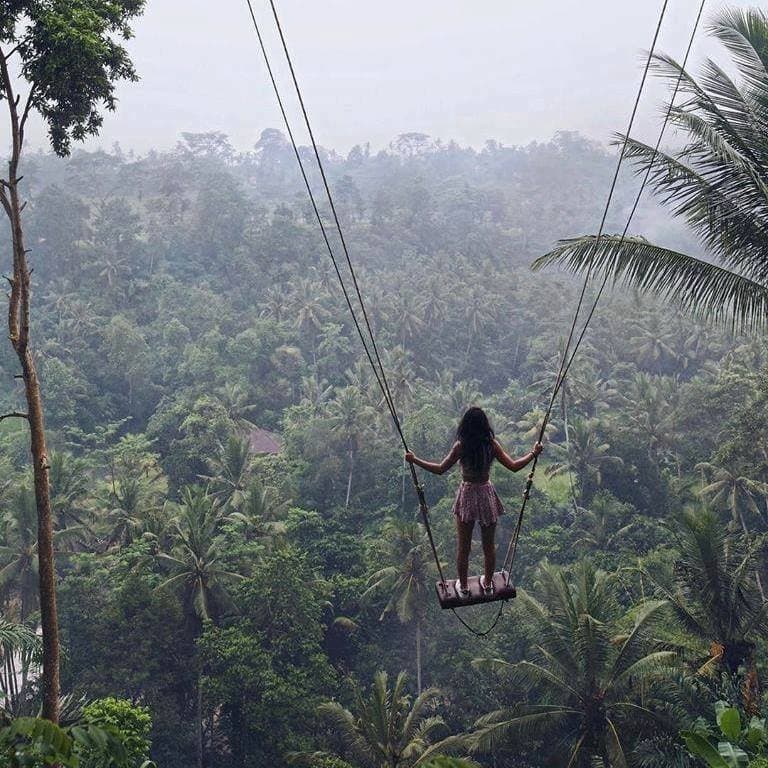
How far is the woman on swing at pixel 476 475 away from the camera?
19.3 ft

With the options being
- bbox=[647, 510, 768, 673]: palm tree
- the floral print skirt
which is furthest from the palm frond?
bbox=[647, 510, 768, 673]: palm tree

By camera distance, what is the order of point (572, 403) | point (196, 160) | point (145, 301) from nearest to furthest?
1. point (572, 403)
2. point (145, 301)
3. point (196, 160)

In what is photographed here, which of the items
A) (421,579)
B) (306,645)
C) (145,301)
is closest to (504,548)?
(421,579)

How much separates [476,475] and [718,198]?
3.48 meters

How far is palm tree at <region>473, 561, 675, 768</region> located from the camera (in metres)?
13.9

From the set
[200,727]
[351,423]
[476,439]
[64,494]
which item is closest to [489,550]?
[476,439]

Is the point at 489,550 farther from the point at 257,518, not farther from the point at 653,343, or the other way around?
the point at 653,343

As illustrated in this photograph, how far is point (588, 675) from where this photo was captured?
565 inches

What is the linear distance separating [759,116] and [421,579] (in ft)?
62.9

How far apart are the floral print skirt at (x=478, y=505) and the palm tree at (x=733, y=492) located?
23340 millimetres

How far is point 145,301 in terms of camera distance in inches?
2117

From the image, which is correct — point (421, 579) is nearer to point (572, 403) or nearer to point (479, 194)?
point (572, 403)

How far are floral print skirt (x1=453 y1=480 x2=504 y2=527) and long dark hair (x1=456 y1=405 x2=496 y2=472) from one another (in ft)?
0.63

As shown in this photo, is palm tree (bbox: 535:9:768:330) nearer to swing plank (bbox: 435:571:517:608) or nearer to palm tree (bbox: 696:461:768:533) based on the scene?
swing plank (bbox: 435:571:517:608)
